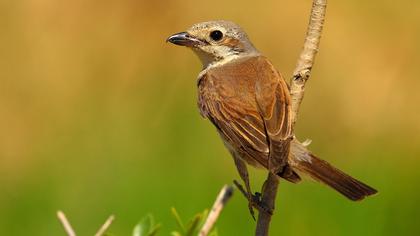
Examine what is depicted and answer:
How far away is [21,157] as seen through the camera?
5285 millimetres

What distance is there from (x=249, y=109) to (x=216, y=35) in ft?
1.96

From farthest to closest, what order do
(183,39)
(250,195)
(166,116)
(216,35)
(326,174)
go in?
(166,116)
(216,35)
(183,39)
(326,174)
(250,195)

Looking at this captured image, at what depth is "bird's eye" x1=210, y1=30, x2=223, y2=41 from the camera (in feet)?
13.1

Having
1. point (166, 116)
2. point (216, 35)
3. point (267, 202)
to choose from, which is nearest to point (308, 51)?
point (267, 202)

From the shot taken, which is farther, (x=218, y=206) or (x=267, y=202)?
(x=267, y=202)

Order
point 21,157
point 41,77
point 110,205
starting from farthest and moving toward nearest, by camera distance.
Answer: point 41,77 < point 21,157 < point 110,205

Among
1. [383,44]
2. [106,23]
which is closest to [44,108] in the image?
[106,23]

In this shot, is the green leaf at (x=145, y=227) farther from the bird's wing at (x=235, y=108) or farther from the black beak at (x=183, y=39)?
the black beak at (x=183, y=39)

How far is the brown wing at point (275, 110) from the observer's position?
3.24 metres

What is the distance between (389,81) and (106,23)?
1.82 meters

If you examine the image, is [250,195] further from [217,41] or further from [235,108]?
[217,41]

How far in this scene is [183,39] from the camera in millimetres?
3875

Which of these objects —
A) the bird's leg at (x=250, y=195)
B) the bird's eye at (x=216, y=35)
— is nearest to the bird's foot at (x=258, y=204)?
the bird's leg at (x=250, y=195)

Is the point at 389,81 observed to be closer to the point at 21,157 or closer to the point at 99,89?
the point at 99,89
